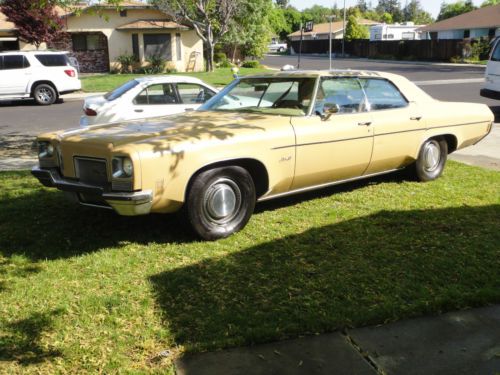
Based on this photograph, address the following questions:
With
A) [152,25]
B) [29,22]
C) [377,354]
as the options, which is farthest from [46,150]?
[152,25]

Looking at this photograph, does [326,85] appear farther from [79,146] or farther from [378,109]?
[79,146]

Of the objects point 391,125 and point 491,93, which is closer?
point 391,125

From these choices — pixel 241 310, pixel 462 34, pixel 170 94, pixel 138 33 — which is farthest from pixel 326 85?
pixel 462 34

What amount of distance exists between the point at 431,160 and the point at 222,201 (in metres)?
3.30

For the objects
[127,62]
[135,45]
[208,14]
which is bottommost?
[127,62]

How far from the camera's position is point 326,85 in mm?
5930

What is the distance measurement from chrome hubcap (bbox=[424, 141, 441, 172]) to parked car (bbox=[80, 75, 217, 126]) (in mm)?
4074

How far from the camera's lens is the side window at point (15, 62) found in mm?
17859

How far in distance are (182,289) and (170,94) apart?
6057mm

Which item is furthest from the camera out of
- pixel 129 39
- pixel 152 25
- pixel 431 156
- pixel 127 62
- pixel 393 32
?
pixel 393 32

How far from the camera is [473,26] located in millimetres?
52125

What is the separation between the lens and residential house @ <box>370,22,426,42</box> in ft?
235

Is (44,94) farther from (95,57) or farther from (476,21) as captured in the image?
(476,21)

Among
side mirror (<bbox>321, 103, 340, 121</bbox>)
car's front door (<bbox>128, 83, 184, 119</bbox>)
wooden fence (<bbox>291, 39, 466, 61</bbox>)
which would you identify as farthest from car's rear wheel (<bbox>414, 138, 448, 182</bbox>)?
wooden fence (<bbox>291, 39, 466, 61</bbox>)
